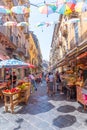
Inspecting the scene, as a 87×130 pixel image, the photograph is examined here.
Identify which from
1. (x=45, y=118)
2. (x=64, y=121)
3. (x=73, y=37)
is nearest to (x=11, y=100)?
(x=45, y=118)

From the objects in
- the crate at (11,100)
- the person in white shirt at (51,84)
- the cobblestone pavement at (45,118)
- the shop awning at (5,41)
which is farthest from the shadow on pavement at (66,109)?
the shop awning at (5,41)

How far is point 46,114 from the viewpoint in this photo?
771 cm

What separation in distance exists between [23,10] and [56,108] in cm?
413

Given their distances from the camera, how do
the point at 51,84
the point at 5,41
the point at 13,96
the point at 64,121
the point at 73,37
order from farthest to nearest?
the point at 73,37 → the point at 5,41 → the point at 51,84 → the point at 13,96 → the point at 64,121

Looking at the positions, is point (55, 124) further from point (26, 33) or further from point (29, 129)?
point (26, 33)

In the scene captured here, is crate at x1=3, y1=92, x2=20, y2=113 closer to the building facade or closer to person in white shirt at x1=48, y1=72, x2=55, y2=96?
person in white shirt at x1=48, y1=72, x2=55, y2=96

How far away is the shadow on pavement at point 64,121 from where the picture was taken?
21.0 ft

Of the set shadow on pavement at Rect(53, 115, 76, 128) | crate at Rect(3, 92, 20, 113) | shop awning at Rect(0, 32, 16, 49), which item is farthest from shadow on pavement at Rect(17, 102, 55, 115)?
shop awning at Rect(0, 32, 16, 49)

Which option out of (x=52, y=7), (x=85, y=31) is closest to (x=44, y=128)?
(x=52, y=7)

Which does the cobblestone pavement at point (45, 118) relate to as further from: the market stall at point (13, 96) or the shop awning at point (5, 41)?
the shop awning at point (5, 41)

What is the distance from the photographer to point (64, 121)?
6.73m

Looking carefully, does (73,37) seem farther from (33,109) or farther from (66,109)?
(33,109)

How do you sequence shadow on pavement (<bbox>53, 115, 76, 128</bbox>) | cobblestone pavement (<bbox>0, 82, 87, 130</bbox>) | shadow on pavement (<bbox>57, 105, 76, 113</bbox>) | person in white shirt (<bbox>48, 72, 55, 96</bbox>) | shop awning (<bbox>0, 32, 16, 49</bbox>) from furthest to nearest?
shop awning (<bbox>0, 32, 16, 49</bbox>) < person in white shirt (<bbox>48, 72, 55, 96</bbox>) < shadow on pavement (<bbox>57, 105, 76, 113</bbox>) < shadow on pavement (<bbox>53, 115, 76, 128</bbox>) < cobblestone pavement (<bbox>0, 82, 87, 130</bbox>)

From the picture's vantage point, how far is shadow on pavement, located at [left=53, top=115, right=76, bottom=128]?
21.0 ft
